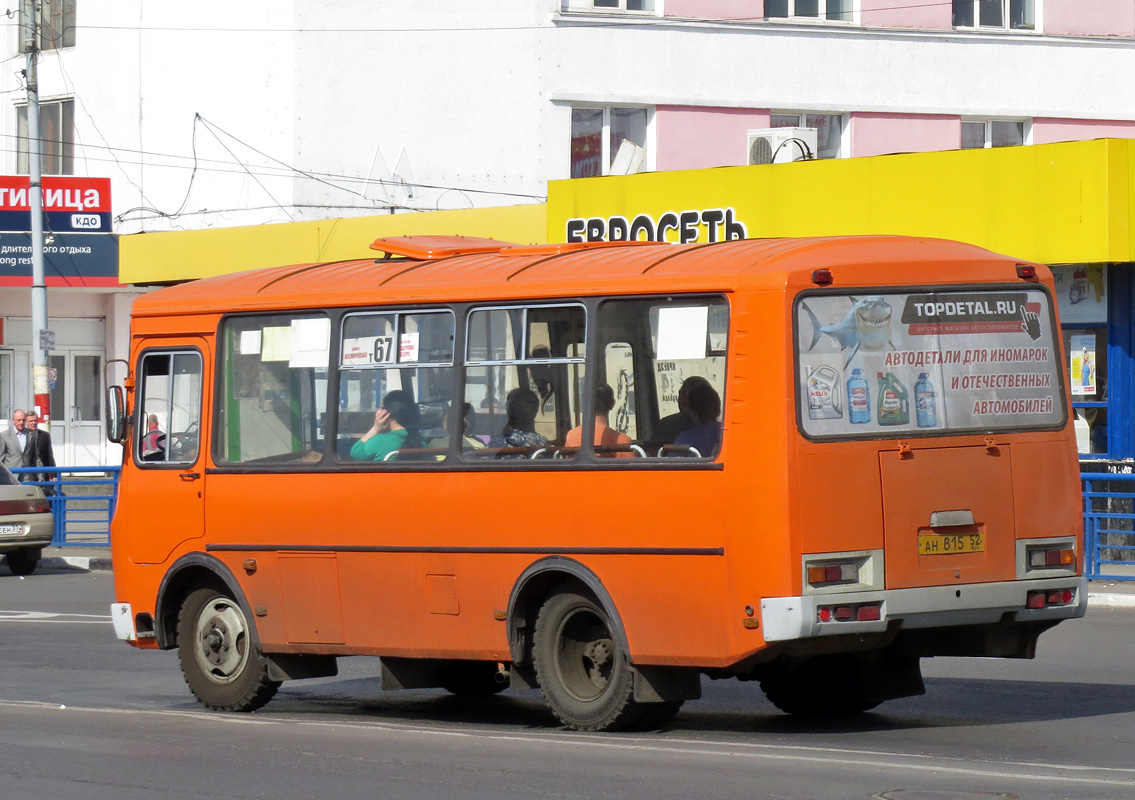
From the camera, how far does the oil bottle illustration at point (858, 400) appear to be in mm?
9430

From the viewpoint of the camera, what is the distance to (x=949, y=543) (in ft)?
31.2

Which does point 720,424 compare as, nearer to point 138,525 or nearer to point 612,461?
point 612,461

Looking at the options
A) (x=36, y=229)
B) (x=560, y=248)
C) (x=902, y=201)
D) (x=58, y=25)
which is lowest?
(x=560, y=248)

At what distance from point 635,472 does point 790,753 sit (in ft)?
5.30

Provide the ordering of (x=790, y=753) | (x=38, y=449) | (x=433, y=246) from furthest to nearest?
(x=38, y=449) → (x=433, y=246) → (x=790, y=753)

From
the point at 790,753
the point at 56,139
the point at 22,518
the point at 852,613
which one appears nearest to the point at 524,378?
the point at 852,613

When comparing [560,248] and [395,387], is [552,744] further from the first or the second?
[560,248]

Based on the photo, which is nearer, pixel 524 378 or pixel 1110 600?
pixel 524 378

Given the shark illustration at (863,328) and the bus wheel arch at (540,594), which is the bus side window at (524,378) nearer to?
the bus wheel arch at (540,594)

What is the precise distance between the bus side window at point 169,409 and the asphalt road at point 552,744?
5.28 ft

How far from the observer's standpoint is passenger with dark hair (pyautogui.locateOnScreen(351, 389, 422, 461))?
10836 millimetres

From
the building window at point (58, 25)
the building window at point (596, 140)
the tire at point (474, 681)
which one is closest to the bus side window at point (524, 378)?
the tire at point (474, 681)

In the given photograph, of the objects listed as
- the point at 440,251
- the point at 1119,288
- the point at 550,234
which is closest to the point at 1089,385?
the point at 1119,288

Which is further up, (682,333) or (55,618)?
(682,333)
